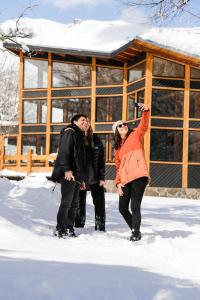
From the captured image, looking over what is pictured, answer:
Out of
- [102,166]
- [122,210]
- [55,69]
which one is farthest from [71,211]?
[55,69]

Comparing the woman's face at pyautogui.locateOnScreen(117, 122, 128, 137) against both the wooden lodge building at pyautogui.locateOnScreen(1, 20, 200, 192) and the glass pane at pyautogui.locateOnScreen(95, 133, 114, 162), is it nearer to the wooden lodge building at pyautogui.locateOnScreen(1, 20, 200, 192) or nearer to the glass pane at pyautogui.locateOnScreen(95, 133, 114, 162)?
the wooden lodge building at pyautogui.locateOnScreen(1, 20, 200, 192)

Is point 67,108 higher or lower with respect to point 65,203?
higher

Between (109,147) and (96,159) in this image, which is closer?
(96,159)

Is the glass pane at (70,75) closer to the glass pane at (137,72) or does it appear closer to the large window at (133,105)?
the glass pane at (137,72)

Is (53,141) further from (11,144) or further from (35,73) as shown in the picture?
(35,73)

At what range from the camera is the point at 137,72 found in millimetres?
23109

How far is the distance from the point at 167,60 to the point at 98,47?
12.2 feet

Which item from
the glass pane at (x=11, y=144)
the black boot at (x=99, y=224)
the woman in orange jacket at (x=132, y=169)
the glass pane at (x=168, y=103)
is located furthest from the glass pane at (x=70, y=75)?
the woman in orange jacket at (x=132, y=169)

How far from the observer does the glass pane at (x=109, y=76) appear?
962 inches

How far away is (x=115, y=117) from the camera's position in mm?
24438

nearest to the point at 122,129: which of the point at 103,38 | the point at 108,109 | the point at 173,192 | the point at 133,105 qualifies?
the point at 173,192

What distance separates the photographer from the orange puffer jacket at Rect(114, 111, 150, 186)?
6.25 meters

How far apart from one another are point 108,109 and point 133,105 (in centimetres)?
159

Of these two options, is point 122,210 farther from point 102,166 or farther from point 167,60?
point 167,60
